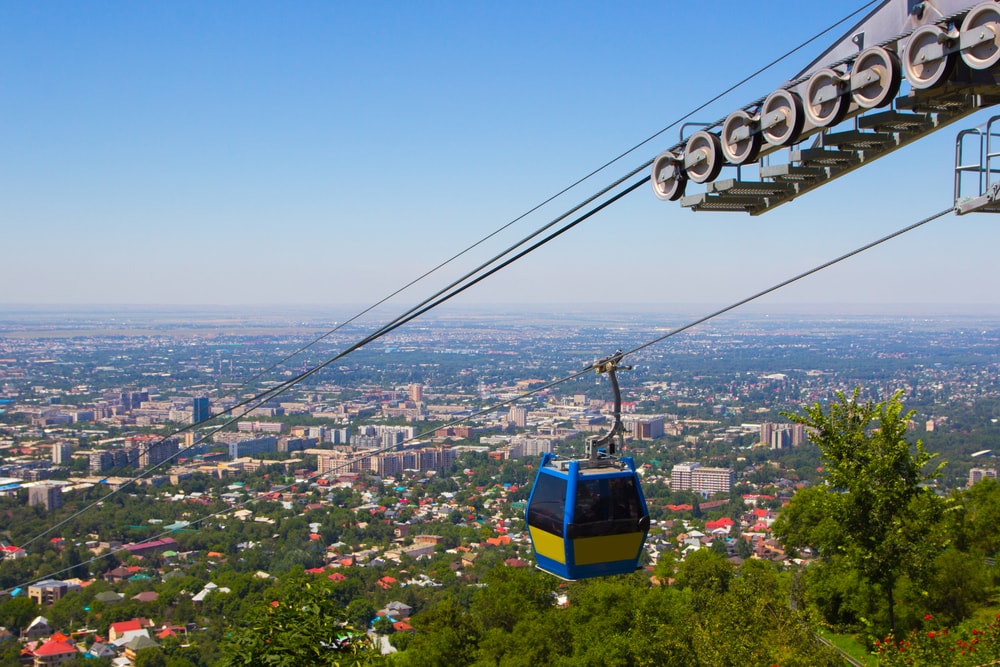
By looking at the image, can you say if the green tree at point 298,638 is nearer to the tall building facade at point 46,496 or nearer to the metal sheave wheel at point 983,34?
the metal sheave wheel at point 983,34

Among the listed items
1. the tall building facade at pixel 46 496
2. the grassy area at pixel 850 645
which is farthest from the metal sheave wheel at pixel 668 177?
the tall building facade at pixel 46 496

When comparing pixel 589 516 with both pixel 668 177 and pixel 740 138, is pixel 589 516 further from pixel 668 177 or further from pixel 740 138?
pixel 740 138

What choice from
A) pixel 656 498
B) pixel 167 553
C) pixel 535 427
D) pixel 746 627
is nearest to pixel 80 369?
pixel 535 427

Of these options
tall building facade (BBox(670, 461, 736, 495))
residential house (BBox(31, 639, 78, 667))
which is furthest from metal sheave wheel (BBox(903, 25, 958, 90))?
tall building facade (BBox(670, 461, 736, 495))

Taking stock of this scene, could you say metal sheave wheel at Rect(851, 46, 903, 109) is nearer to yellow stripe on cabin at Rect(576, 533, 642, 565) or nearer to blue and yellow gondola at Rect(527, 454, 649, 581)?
blue and yellow gondola at Rect(527, 454, 649, 581)

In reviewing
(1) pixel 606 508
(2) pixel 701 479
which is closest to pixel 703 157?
(1) pixel 606 508

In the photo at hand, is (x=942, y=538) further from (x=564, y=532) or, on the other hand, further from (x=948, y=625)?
(x=564, y=532)
